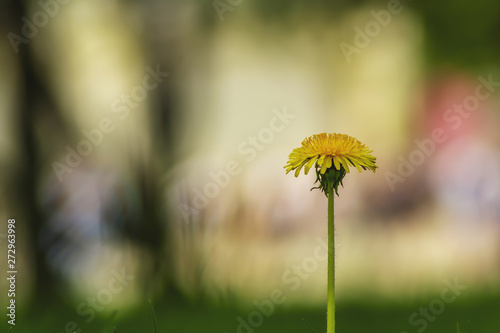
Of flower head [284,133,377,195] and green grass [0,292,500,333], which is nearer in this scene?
flower head [284,133,377,195]

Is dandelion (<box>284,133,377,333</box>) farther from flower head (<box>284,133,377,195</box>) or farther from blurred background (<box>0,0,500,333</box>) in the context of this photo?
blurred background (<box>0,0,500,333</box>)

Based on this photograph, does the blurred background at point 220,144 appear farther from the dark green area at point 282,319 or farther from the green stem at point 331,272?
the green stem at point 331,272

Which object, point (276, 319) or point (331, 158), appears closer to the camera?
point (331, 158)

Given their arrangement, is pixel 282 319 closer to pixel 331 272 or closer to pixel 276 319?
pixel 276 319

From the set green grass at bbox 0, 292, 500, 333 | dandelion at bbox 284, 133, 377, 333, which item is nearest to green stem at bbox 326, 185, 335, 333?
dandelion at bbox 284, 133, 377, 333

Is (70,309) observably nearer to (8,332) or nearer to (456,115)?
(8,332)

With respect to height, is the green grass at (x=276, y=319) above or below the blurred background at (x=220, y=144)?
below

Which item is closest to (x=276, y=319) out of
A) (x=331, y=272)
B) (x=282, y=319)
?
(x=282, y=319)

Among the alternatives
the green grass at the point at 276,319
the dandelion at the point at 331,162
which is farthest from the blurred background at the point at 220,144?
the dandelion at the point at 331,162

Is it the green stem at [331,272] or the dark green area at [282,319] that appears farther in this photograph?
the dark green area at [282,319]
